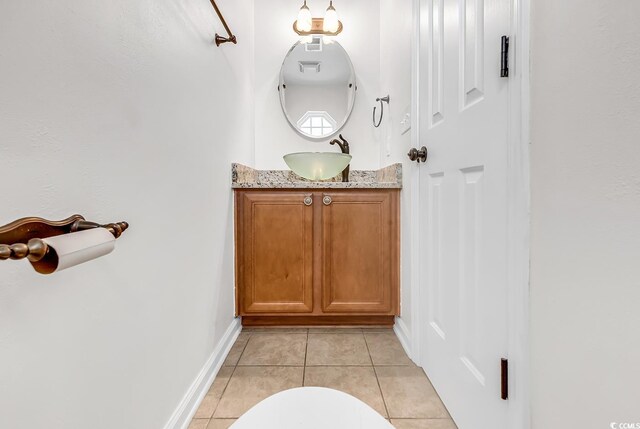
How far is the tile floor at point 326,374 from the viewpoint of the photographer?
1079 millimetres

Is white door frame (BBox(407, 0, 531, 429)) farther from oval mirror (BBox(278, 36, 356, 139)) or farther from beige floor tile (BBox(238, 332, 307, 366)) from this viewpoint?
oval mirror (BBox(278, 36, 356, 139))

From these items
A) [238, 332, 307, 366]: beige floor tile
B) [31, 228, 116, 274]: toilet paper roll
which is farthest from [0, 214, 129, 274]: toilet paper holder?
[238, 332, 307, 366]: beige floor tile

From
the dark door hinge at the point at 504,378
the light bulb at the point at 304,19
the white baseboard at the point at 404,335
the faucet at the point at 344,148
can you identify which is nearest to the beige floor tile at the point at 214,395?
the white baseboard at the point at 404,335

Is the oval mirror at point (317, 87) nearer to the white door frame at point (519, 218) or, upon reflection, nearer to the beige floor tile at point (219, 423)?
the white door frame at point (519, 218)

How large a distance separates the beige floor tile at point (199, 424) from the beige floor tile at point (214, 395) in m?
0.01

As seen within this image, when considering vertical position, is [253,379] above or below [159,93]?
below

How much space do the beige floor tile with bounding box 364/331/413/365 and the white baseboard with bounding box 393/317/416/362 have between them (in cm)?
2

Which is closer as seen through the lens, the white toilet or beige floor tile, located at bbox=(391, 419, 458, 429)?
the white toilet

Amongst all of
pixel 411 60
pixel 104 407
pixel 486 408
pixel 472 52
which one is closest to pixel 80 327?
pixel 104 407

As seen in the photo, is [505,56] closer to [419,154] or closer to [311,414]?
[419,154]

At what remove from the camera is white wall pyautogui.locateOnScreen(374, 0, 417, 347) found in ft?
4.90

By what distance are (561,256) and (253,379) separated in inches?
46.7

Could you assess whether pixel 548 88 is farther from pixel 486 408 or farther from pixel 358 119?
pixel 358 119

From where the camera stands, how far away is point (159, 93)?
2.86ft
